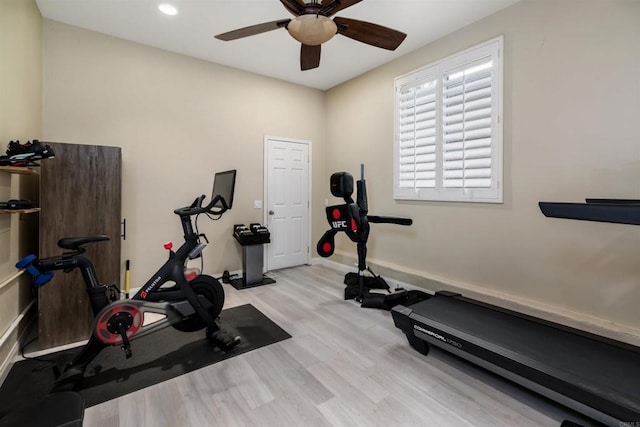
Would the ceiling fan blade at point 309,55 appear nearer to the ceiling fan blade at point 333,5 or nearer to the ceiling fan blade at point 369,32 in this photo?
the ceiling fan blade at point 369,32

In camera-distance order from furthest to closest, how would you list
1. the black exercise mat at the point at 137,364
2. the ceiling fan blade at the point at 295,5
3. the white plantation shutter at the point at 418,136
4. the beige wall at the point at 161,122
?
the white plantation shutter at the point at 418,136
the beige wall at the point at 161,122
the ceiling fan blade at the point at 295,5
the black exercise mat at the point at 137,364

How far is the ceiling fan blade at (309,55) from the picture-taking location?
2.72 metres

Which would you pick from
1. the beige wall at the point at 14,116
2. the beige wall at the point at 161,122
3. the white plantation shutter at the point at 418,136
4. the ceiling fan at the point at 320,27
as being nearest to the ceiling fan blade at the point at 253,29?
the ceiling fan at the point at 320,27

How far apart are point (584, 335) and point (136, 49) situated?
219 inches

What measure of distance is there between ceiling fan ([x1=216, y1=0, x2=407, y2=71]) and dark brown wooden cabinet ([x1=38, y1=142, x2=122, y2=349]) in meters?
1.77

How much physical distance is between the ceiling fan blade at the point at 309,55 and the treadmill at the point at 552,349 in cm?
234

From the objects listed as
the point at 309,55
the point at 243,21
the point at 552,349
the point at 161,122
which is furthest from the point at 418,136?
the point at 161,122

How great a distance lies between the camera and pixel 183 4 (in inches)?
115

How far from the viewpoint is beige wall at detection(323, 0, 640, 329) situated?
92.7 inches

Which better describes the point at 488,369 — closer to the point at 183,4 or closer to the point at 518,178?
the point at 518,178

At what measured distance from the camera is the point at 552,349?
1980mm

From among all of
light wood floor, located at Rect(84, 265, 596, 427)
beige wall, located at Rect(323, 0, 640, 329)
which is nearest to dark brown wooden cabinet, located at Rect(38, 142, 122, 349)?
light wood floor, located at Rect(84, 265, 596, 427)

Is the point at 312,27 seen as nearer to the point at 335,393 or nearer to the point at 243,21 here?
the point at 243,21

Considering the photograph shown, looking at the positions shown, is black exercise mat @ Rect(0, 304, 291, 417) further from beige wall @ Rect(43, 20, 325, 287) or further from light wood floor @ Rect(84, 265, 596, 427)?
beige wall @ Rect(43, 20, 325, 287)
